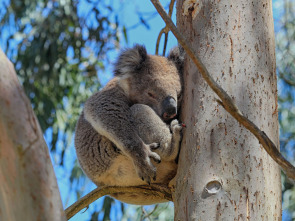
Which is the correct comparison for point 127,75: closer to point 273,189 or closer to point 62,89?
point 273,189

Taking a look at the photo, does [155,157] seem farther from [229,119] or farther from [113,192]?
[229,119]

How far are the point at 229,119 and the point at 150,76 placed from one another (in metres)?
0.94

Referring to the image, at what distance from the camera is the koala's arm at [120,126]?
2295 millimetres

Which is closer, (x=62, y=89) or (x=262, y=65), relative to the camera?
(x=262, y=65)

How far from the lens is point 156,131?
242cm

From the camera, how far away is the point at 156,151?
2414 mm

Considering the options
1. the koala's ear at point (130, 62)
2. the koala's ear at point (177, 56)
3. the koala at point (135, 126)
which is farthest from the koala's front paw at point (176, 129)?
the koala's ear at point (130, 62)

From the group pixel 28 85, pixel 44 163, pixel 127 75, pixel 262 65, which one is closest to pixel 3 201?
pixel 44 163

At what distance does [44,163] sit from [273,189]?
3.25 ft

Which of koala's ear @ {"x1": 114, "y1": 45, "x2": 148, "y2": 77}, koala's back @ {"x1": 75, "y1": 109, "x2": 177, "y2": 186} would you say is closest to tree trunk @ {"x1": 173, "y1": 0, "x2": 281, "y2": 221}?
koala's back @ {"x1": 75, "y1": 109, "x2": 177, "y2": 186}

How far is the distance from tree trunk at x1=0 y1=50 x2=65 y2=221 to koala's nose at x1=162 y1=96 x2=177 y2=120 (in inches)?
48.0

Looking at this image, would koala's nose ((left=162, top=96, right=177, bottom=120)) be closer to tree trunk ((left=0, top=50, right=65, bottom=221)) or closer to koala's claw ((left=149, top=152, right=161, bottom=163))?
koala's claw ((left=149, top=152, right=161, bottom=163))

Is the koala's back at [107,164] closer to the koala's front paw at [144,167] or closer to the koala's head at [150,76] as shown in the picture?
the koala's front paw at [144,167]

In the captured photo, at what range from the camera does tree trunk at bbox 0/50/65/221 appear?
1.17m
